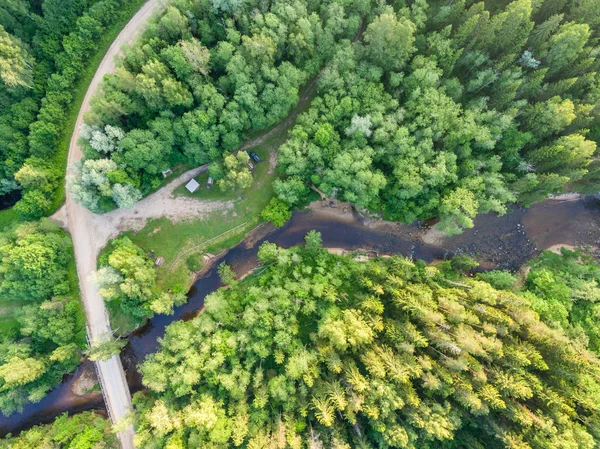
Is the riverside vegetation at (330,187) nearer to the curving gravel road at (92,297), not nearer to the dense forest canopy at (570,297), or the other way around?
the dense forest canopy at (570,297)

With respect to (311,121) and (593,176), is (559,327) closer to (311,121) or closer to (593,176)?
(593,176)

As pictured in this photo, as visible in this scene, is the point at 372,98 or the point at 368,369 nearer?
the point at 368,369

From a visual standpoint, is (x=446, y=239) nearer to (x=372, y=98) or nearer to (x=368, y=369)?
(x=372, y=98)

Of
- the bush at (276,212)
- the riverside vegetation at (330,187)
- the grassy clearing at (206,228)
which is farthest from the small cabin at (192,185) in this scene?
the bush at (276,212)

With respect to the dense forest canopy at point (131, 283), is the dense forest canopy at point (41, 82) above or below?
above

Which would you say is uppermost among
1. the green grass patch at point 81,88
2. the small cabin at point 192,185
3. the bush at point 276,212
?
the green grass patch at point 81,88

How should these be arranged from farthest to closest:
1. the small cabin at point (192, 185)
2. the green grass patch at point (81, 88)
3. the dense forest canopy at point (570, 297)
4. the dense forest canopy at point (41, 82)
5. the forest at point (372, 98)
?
1. the small cabin at point (192, 185)
2. the green grass patch at point (81, 88)
3. the dense forest canopy at point (41, 82)
4. the dense forest canopy at point (570, 297)
5. the forest at point (372, 98)

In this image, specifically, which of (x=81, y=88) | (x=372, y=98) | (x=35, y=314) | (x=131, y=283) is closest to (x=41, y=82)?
(x=81, y=88)
